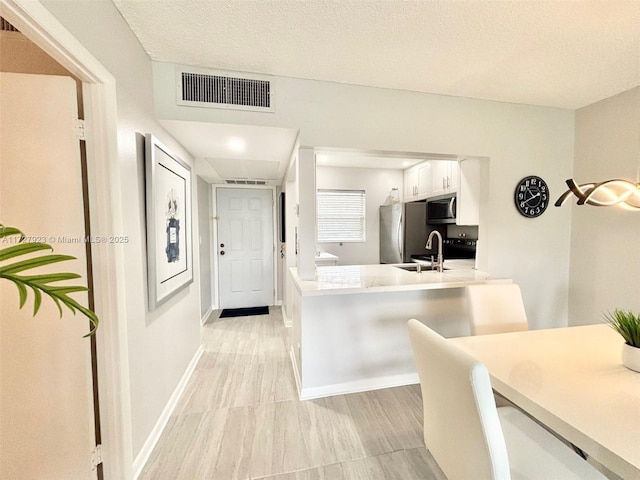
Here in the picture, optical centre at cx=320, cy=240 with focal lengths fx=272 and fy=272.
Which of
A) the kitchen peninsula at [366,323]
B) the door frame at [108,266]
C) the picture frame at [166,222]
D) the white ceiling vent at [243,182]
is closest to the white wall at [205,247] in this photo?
the white ceiling vent at [243,182]

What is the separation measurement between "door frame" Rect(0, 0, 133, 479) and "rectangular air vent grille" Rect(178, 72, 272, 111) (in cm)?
69

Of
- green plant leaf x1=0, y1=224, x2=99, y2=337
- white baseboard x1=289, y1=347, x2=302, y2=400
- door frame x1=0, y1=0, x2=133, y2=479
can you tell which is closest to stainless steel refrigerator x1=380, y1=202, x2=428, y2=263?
white baseboard x1=289, y1=347, x2=302, y2=400

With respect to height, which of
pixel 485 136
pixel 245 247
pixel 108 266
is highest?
pixel 485 136

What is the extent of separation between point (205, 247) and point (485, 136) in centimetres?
371

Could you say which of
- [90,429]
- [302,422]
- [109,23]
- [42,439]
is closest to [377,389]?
[302,422]

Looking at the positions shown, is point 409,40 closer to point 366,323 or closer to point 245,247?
point 366,323

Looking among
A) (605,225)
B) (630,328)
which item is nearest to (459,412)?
(630,328)

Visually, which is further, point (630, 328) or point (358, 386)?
point (358, 386)

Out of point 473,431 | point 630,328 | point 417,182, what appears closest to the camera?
point 473,431

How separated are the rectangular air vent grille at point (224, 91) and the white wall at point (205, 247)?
1.83 meters

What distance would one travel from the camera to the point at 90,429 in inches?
51.5

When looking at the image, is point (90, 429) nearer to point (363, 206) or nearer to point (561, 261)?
point (561, 261)

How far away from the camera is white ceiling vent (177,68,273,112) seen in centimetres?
195

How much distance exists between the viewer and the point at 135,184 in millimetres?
1580
